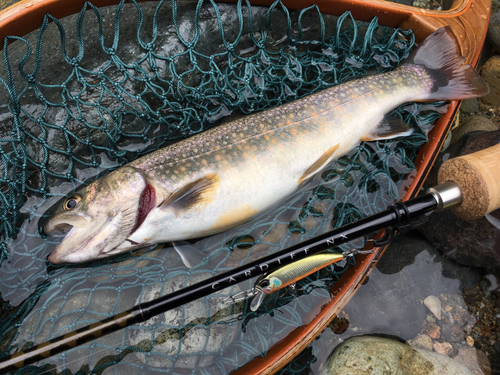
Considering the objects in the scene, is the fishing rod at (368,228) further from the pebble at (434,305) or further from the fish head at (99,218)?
the pebble at (434,305)

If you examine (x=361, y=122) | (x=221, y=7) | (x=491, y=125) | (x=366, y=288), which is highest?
(x=221, y=7)

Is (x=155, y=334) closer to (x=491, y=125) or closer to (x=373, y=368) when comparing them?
(x=373, y=368)

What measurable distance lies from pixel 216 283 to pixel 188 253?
2.43ft

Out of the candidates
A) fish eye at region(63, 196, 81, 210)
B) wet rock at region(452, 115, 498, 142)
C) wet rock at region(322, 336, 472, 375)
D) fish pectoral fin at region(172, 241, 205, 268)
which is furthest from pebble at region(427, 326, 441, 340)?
fish eye at region(63, 196, 81, 210)

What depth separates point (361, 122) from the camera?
2590 mm

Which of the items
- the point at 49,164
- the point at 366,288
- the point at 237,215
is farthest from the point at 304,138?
the point at 49,164

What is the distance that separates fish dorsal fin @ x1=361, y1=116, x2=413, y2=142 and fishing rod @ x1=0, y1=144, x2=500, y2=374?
59 centimetres

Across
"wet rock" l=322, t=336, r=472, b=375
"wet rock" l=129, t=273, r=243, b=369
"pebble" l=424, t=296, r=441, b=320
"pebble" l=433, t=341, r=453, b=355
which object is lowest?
"pebble" l=433, t=341, r=453, b=355

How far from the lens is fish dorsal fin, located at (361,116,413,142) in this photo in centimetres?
264

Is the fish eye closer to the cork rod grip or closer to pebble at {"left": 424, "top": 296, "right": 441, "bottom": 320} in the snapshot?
the cork rod grip

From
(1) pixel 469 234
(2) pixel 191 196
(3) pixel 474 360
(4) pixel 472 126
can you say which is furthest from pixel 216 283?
(4) pixel 472 126

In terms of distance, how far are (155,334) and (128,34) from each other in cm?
242

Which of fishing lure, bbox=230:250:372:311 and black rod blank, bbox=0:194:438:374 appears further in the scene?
fishing lure, bbox=230:250:372:311

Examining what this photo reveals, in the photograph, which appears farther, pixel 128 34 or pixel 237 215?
pixel 128 34
